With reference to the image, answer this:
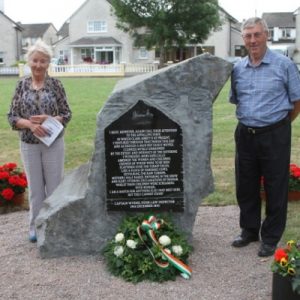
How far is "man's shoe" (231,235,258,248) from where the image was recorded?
5.32 meters

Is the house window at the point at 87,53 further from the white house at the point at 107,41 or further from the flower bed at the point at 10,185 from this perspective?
the flower bed at the point at 10,185

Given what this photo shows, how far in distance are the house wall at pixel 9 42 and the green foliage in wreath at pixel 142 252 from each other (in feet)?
199

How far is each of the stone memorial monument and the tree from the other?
42.9 metres

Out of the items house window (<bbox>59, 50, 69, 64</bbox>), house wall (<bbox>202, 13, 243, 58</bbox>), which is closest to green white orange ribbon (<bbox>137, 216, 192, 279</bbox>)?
house wall (<bbox>202, 13, 243, 58</bbox>)

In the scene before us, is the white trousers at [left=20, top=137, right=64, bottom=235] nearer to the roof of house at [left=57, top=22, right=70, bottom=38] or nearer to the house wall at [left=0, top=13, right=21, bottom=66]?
the house wall at [left=0, top=13, right=21, bottom=66]

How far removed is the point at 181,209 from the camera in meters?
5.05

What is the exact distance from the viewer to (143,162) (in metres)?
4.88

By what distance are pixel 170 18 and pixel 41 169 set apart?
145ft

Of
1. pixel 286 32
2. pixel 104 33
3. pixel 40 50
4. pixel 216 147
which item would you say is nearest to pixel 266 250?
pixel 40 50

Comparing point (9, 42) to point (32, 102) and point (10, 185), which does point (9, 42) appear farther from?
point (32, 102)

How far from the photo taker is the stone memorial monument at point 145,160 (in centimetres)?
482

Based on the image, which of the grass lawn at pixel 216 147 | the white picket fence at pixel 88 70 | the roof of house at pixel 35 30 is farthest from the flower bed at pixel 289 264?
the roof of house at pixel 35 30

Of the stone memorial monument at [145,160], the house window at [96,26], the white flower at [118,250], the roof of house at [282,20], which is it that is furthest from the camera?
the roof of house at [282,20]

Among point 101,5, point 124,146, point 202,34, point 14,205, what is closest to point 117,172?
point 124,146
